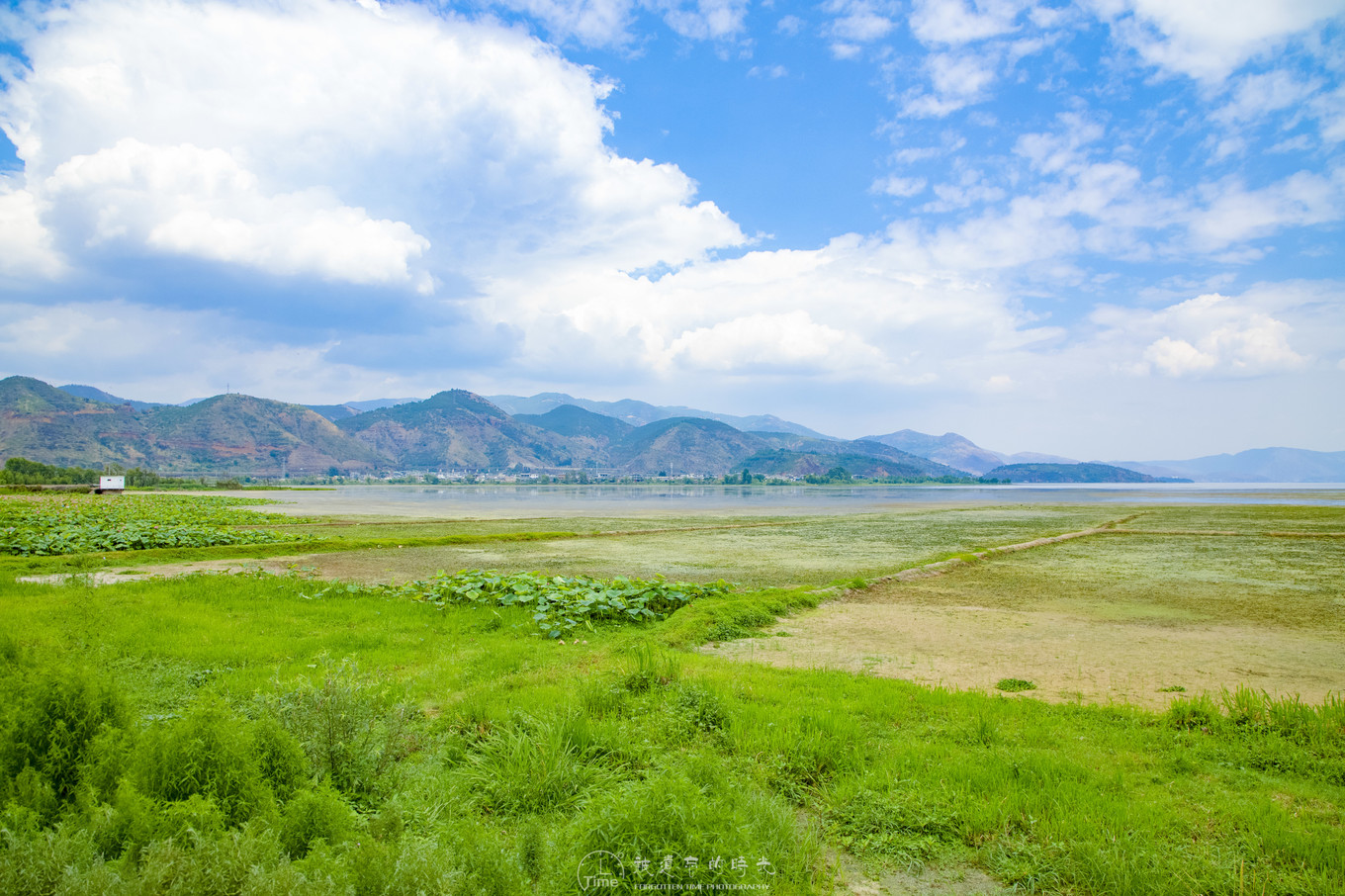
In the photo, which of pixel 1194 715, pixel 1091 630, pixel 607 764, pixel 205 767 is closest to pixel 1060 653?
pixel 1091 630

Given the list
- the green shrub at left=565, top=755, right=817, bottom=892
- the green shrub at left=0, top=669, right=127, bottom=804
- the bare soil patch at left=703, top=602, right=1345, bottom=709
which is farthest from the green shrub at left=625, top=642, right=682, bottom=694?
the green shrub at left=0, top=669, right=127, bottom=804

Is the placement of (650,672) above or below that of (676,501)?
above

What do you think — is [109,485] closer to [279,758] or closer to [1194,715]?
[279,758]

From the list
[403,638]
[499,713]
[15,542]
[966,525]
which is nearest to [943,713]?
[499,713]

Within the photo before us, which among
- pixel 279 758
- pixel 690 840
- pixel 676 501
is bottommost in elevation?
pixel 676 501

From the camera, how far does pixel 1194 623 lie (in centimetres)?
1189

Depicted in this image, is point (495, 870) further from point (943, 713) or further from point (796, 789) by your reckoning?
point (943, 713)

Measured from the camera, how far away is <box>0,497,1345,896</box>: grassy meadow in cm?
314

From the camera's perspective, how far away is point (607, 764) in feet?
16.9

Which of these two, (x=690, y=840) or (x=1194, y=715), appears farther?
(x=1194, y=715)

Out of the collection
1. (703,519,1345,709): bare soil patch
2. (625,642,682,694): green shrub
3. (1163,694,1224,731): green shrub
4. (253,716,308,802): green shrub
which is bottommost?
(703,519,1345,709): bare soil patch

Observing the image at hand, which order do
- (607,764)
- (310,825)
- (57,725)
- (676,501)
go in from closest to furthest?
(310,825) < (57,725) < (607,764) < (676,501)

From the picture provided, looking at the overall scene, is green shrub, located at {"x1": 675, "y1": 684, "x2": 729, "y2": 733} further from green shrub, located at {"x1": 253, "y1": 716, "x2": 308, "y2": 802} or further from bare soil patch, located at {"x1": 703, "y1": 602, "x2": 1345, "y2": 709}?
green shrub, located at {"x1": 253, "y1": 716, "x2": 308, "y2": 802}

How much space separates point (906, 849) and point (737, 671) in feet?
13.2
